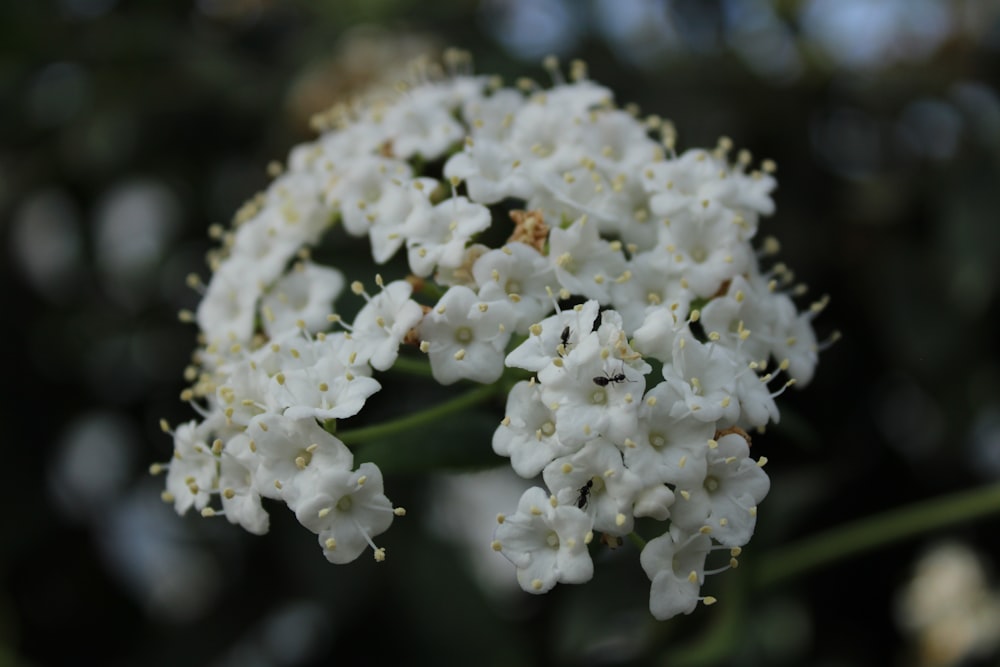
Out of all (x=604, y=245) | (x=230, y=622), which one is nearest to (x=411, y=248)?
(x=604, y=245)

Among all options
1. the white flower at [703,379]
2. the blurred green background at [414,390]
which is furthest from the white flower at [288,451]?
the blurred green background at [414,390]

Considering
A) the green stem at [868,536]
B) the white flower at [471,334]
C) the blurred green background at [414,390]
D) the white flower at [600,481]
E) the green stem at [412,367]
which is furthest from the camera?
the blurred green background at [414,390]

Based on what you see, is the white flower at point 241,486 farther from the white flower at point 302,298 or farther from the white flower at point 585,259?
the white flower at point 585,259

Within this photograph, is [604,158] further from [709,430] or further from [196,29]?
[196,29]

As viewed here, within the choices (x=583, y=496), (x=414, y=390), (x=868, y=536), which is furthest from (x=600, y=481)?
(x=414, y=390)

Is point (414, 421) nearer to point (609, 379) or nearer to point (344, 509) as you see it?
point (344, 509)

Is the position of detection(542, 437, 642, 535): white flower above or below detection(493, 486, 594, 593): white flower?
above

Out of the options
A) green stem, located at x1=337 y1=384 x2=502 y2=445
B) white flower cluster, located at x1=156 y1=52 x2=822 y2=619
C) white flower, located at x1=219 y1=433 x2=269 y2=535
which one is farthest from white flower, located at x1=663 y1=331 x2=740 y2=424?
white flower, located at x1=219 y1=433 x2=269 y2=535

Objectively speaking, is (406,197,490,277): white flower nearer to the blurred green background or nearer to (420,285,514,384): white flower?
(420,285,514,384): white flower
